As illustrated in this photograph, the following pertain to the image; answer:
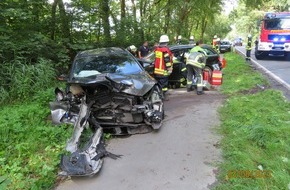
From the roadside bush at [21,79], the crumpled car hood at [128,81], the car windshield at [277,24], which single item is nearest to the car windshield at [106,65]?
the crumpled car hood at [128,81]

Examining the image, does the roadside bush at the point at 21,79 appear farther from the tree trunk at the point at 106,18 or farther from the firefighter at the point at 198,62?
the tree trunk at the point at 106,18

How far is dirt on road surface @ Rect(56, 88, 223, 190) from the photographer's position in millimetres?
3490

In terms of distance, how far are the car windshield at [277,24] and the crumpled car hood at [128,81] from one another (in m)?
12.5

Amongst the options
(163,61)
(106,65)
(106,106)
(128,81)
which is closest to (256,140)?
(128,81)

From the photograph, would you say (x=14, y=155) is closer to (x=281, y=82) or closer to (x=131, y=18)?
(x=281, y=82)

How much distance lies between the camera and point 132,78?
17.0 ft

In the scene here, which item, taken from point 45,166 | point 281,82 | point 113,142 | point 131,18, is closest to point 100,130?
point 113,142

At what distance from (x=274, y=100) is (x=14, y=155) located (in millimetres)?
5476

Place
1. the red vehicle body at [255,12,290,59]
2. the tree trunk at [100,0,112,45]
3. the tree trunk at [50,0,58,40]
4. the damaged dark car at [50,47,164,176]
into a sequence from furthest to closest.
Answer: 1. the red vehicle body at [255,12,290,59]
2. the tree trunk at [100,0,112,45]
3. the tree trunk at [50,0,58,40]
4. the damaged dark car at [50,47,164,176]

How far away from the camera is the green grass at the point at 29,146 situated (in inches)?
143

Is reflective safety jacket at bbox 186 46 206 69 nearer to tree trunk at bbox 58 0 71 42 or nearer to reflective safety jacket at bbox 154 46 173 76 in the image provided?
reflective safety jacket at bbox 154 46 173 76

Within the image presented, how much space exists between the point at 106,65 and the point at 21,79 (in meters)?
2.65

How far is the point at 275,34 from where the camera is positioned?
1539 centimetres

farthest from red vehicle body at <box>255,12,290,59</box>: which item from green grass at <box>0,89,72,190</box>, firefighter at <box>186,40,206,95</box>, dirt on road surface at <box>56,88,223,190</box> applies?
green grass at <box>0,89,72,190</box>
